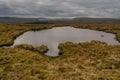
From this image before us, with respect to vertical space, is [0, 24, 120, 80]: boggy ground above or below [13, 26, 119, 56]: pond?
above

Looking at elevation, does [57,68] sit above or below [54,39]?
above

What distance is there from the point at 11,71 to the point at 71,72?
505 inches

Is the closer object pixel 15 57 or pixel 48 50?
pixel 15 57

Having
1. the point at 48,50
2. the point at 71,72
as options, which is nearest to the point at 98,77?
the point at 71,72

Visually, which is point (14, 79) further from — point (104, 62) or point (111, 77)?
point (104, 62)

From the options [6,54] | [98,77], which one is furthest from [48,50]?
[98,77]

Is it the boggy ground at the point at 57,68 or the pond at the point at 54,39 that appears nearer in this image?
the boggy ground at the point at 57,68

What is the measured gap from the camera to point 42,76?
42.7 m

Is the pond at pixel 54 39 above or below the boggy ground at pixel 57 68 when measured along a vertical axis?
below

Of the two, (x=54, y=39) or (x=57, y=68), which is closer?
(x=57, y=68)

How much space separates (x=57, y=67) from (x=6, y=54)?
2074 cm

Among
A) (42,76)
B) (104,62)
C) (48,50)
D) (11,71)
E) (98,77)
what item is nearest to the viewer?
(98,77)

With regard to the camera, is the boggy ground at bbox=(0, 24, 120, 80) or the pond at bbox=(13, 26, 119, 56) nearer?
the boggy ground at bbox=(0, 24, 120, 80)

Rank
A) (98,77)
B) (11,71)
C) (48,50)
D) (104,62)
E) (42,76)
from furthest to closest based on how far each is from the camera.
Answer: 1. (48,50)
2. (104,62)
3. (11,71)
4. (42,76)
5. (98,77)
